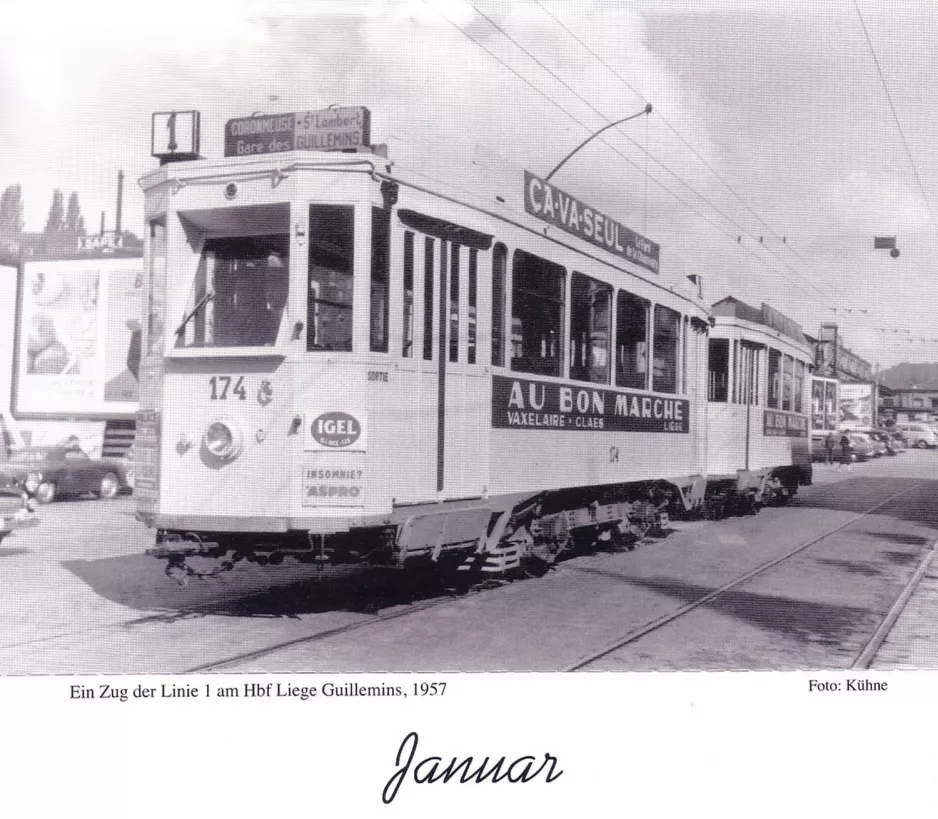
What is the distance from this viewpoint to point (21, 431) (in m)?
18.8

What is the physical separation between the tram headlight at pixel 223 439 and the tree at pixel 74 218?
318 cm

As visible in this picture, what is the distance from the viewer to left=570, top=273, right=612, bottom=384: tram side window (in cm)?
928

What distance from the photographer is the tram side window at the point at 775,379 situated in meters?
17.9

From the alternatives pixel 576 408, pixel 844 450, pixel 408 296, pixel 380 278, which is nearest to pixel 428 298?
pixel 408 296

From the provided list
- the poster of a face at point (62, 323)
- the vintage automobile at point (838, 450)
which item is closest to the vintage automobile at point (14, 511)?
the poster of a face at point (62, 323)

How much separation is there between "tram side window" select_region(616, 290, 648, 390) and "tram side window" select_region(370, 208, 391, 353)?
386 cm

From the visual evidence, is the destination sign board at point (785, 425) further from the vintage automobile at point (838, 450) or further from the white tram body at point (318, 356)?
the vintage automobile at point (838, 450)

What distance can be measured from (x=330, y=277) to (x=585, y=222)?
141 inches

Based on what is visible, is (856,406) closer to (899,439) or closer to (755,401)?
(899,439)

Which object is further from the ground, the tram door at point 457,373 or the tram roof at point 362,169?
the tram roof at point 362,169

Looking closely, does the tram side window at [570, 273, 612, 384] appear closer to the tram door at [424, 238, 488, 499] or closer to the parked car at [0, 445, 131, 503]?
the tram door at [424, 238, 488, 499]

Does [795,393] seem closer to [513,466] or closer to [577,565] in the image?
[577,565]

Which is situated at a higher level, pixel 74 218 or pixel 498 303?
pixel 74 218

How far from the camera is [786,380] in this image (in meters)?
19.1
